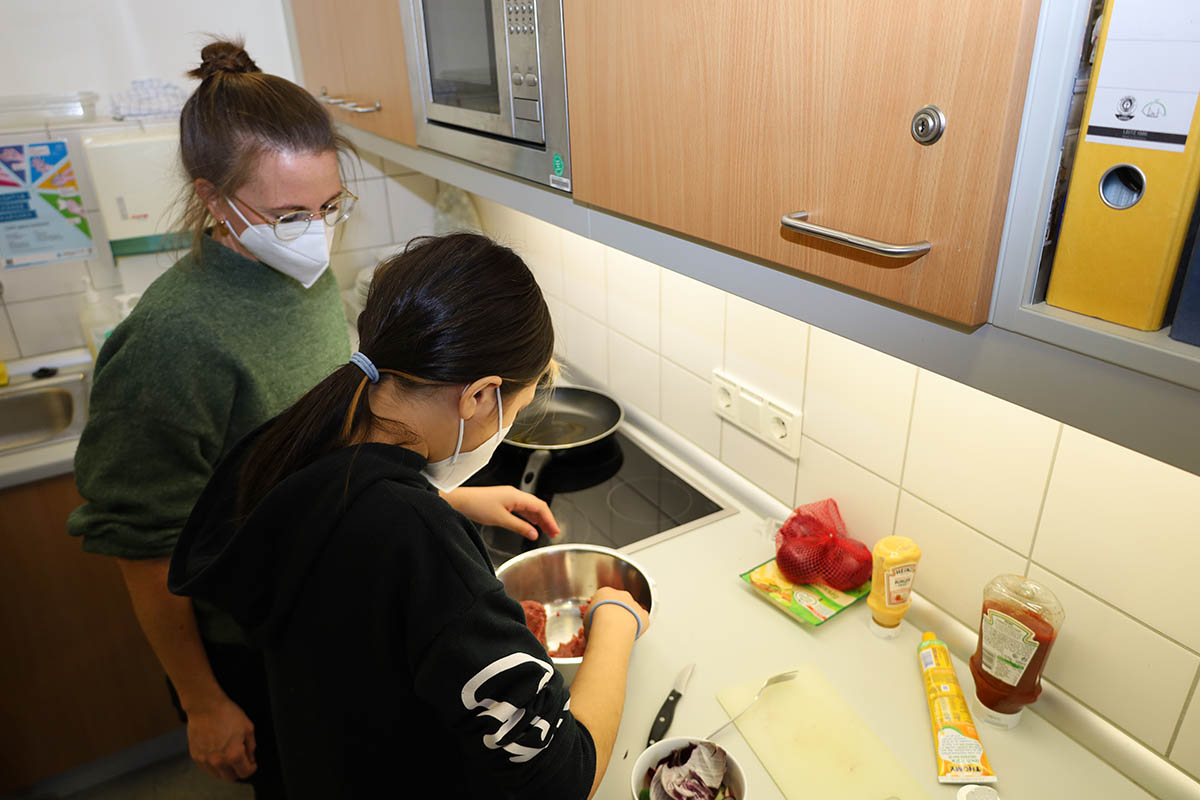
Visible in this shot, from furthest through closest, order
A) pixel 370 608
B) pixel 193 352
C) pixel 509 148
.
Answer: pixel 509 148, pixel 193 352, pixel 370 608

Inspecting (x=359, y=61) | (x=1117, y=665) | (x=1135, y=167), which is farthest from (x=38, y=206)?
(x=1117, y=665)

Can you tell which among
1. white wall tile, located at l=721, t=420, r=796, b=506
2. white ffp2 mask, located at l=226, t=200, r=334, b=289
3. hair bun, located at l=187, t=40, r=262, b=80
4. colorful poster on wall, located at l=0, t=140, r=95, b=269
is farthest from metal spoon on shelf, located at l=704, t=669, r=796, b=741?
colorful poster on wall, located at l=0, t=140, r=95, b=269

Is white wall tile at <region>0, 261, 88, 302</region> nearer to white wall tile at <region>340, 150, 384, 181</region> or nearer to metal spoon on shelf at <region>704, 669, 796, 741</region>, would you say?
white wall tile at <region>340, 150, 384, 181</region>

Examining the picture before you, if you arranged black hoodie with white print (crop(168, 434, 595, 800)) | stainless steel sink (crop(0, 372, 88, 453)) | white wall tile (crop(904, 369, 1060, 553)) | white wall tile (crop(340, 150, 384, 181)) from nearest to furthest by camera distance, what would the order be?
1. black hoodie with white print (crop(168, 434, 595, 800))
2. white wall tile (crop(904, 369, 1060, 553))
3. stainless steel sink (crop(0, 372, 88, 453))
4. white wall tile (crop(340, 150, 384, 181))

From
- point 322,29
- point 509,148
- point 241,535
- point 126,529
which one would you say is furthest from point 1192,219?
point 322,29

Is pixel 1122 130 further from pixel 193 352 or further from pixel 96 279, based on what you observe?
pixel 96 279

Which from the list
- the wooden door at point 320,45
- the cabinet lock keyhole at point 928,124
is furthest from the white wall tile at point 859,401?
the wooden door at point 320,45

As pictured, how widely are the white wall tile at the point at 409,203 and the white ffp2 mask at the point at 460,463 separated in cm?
161

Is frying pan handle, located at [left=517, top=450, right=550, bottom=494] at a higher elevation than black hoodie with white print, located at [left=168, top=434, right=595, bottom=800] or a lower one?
lower

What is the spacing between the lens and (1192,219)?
418mm

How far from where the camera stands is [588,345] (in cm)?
187

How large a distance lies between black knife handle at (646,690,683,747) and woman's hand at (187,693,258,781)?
0.62 metres

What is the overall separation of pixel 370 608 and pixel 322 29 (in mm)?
1579

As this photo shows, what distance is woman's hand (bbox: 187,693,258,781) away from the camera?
1.07m
